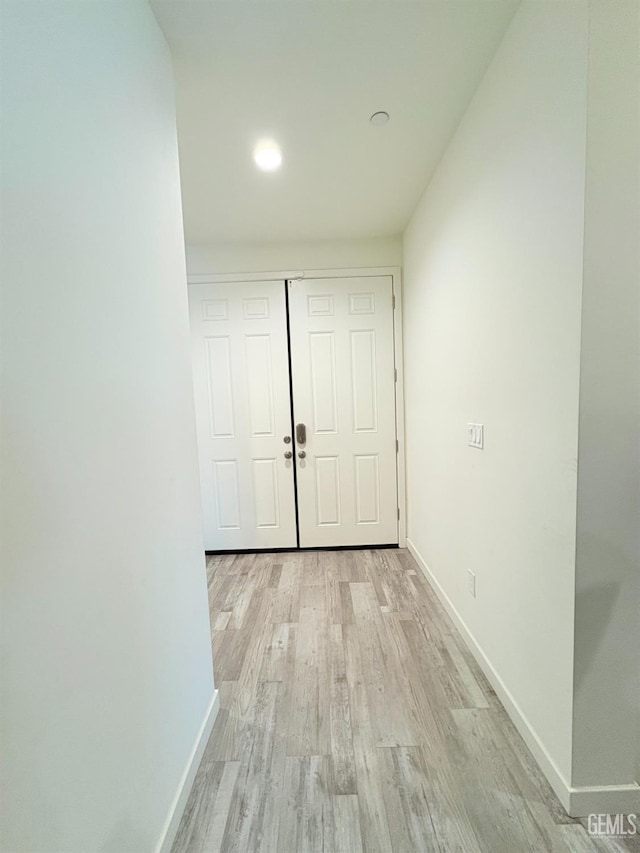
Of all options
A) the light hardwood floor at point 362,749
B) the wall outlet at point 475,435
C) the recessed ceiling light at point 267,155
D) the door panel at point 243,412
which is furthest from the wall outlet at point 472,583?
the recessed ceiling light at point 267,155

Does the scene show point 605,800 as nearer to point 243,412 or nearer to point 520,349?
point 520,349

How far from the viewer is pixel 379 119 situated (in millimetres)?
1566

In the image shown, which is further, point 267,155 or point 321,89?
point 267,155

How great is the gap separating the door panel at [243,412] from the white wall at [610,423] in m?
2.18

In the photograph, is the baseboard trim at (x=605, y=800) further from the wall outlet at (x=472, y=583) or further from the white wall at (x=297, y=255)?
the white wall at (x=297, y=255)

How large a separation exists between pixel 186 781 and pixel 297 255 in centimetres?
302

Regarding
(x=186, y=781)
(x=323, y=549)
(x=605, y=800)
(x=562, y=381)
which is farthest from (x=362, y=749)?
(x=323, y=549)

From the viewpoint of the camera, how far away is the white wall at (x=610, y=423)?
34.7 inches

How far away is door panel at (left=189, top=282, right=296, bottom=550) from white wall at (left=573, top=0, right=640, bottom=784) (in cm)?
218

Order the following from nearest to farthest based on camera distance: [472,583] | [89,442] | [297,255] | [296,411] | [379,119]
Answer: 1. [89,442]
2. [379,119]
3. [472,583]
4. [297,255]
5. [296,411]

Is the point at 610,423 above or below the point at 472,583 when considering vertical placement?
above

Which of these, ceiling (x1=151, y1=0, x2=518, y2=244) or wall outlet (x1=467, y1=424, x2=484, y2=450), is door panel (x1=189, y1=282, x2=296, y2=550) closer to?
ceiling (x1=151, y1=0, x2=518, y2=244)

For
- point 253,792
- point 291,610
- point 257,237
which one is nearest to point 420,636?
point 291,610

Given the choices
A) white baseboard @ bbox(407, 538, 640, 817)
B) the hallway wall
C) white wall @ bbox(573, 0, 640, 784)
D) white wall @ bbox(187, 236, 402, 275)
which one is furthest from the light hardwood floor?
white wall @ bbox(187, 236, 402, 275)
